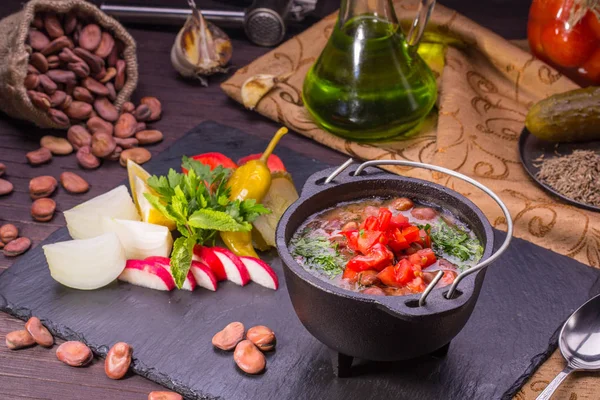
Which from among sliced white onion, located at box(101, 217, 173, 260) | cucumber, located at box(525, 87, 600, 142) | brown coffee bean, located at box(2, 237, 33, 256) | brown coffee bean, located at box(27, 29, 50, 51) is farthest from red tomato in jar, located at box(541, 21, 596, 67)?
brown coffee bean, located at box(2, 237, 33, 256)

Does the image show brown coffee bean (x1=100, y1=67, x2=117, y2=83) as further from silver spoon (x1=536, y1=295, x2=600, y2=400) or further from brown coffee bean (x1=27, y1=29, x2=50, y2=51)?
silver spoon (x1=536, y1=295, x2=600, y2=400)

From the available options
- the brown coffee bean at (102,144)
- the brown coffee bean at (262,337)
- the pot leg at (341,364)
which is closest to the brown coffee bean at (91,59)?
the brown coffee bean at (102,144)

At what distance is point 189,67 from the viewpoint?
298cm

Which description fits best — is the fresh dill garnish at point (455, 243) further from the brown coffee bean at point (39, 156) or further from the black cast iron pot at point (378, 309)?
the brown coffee bean at point (39, 156)

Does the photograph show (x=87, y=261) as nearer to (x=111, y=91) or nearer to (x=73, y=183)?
(x=73, y=183)

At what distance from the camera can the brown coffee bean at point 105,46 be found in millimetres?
2727

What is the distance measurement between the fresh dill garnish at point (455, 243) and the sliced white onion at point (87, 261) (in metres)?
0.82

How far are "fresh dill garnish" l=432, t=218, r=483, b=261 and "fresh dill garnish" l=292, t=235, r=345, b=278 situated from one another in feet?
0.73

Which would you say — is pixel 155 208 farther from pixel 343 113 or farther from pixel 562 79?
pixel 562 79

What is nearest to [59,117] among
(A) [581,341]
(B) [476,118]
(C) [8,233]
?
(C) [8,233]

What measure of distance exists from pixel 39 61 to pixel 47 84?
0.25 ft

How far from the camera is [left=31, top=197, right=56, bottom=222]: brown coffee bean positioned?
2.35 m

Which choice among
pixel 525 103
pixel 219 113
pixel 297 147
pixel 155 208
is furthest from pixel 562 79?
pixel 155 208

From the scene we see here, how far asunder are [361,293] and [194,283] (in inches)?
25.7
